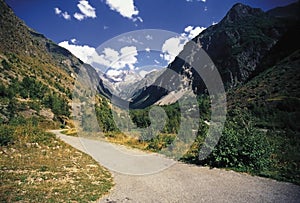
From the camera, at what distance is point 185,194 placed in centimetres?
818

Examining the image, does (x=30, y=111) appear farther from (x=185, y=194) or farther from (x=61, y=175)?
(x=185, y=194)

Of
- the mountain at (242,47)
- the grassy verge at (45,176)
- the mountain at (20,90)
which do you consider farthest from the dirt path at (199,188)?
the mountain at (242,47)

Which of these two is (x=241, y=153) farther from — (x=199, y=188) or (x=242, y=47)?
(x=242, y=47)

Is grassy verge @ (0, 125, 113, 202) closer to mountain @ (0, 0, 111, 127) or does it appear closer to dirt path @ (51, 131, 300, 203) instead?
dirt path @ (51, 131, 300, 203)

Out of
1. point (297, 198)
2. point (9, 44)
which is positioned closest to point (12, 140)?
point (297, 198)

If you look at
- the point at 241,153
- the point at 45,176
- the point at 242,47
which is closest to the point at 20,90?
the point at 45,176

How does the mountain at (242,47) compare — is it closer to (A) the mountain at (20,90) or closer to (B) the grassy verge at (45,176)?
(A) the mountain at (20,90)

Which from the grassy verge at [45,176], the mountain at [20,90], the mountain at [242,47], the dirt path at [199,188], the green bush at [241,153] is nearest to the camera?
the dirt path at [199,188]

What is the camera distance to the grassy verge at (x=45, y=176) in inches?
312

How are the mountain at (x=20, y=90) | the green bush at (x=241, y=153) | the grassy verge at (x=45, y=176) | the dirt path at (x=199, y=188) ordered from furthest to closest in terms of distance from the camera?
the mountain at (x=20, y=90) < the green bush at (x=241, y=153) < the grassy verge at (x=45, y=176) < the dirt path at (x=199, y=188)

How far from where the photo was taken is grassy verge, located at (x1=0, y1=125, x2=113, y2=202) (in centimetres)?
793

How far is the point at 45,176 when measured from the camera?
10289 millimetres

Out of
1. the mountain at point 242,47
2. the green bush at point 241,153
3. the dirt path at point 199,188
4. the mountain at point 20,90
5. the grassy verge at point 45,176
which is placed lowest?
the grassy verge at point 45,176

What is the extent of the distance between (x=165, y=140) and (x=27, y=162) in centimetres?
1195
